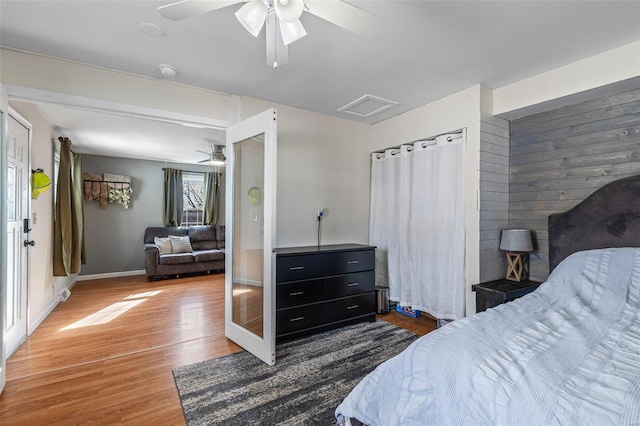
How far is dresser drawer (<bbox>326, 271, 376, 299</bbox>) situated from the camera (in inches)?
123

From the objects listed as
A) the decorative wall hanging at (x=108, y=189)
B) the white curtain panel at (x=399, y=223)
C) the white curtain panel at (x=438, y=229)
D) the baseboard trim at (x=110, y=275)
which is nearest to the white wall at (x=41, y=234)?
the baseboard trim at (x=110, y=275)

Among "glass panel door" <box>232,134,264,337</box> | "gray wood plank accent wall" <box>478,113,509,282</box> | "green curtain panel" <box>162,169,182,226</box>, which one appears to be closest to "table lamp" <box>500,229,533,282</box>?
"gray wood plank accent wall" <box>478,113,509,282</box>

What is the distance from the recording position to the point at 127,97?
2588mm

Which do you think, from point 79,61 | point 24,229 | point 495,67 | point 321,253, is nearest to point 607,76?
point 495,67

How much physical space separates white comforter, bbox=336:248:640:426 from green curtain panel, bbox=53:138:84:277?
4292 millimetres

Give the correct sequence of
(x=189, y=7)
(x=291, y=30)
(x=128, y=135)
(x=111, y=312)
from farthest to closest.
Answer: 1. (x=128, y=135)
2. (x=111, y=312)
3. (x=291, y=30)
4. (x=189, y=7)

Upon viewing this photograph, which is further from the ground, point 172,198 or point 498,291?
point 172,198

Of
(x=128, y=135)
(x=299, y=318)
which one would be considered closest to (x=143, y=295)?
(x=128, y=135)

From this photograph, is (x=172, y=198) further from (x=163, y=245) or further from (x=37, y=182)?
(x=37, y=182)

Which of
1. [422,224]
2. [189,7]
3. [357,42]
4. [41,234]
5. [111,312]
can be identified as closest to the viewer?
[189,7]

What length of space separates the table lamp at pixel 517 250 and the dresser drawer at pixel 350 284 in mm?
1372

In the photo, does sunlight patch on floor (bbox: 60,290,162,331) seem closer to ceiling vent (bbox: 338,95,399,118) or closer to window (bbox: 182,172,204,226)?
window (bbox: 182,172,204,226)

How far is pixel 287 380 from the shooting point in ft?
7.18

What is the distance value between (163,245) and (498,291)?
569cm
